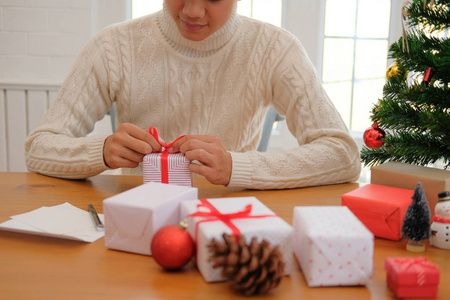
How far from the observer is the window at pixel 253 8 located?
8.59 ft

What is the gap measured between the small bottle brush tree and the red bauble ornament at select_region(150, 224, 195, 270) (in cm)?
34

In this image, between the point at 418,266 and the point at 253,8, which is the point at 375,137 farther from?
the point at 253,8

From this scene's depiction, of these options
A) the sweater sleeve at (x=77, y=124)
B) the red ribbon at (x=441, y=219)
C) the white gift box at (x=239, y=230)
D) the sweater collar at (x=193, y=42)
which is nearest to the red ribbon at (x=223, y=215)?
the white gift box at (x=239, y=230)

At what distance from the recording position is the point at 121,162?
1106mm

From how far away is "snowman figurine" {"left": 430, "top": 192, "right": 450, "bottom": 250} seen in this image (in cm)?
77

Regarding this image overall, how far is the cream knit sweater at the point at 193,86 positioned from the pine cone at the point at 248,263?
0.73 meters

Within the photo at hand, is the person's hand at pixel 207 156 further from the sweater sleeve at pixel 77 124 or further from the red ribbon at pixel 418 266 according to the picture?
the red ribbon at pixel 418 266

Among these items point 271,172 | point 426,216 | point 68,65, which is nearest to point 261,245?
point 426,216

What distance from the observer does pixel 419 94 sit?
3.05ft

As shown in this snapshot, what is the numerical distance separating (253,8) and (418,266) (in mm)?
2236

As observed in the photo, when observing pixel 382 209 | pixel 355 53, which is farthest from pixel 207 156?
pixel 355 53

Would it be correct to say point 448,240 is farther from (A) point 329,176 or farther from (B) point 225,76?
(B) point 225,76

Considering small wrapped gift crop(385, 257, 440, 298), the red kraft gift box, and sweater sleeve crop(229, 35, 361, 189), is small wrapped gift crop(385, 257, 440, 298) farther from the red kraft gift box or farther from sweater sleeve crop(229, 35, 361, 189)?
sweater sleeve crop(229, 35, 361, 189)

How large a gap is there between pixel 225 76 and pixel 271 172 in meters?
0.47
